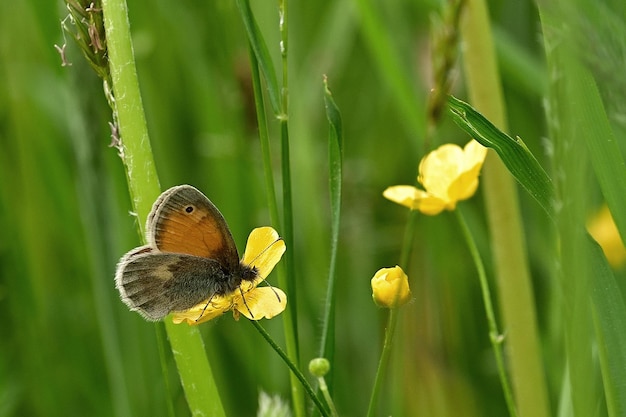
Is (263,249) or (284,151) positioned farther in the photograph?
(263,249)

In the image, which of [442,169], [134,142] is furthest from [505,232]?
[134,142]

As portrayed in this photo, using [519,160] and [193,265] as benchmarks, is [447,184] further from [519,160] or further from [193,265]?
[193,265]

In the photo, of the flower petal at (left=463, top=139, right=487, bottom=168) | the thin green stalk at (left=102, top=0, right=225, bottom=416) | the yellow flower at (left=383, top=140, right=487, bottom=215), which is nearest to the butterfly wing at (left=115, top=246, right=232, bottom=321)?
the thin green stalk at (left=102, top=0, right=225, bottom=416)

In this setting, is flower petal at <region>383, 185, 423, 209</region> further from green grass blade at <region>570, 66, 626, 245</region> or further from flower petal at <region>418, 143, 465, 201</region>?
green grass blade at <region>570, 66, 626, 245</region>

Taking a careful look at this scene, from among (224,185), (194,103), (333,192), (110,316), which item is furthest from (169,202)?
(194,103)

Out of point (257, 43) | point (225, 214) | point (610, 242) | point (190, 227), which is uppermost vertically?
point (257, 43)

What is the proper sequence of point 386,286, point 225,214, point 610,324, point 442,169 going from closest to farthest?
point 610,324 → point 386,286 → point 442,169 → point 225,214

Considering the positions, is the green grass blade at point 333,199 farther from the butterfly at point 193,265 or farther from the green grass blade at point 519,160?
the green grass blade at point 519,160

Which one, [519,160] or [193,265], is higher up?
[519,160]

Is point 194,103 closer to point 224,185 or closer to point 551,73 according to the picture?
point 224,185
